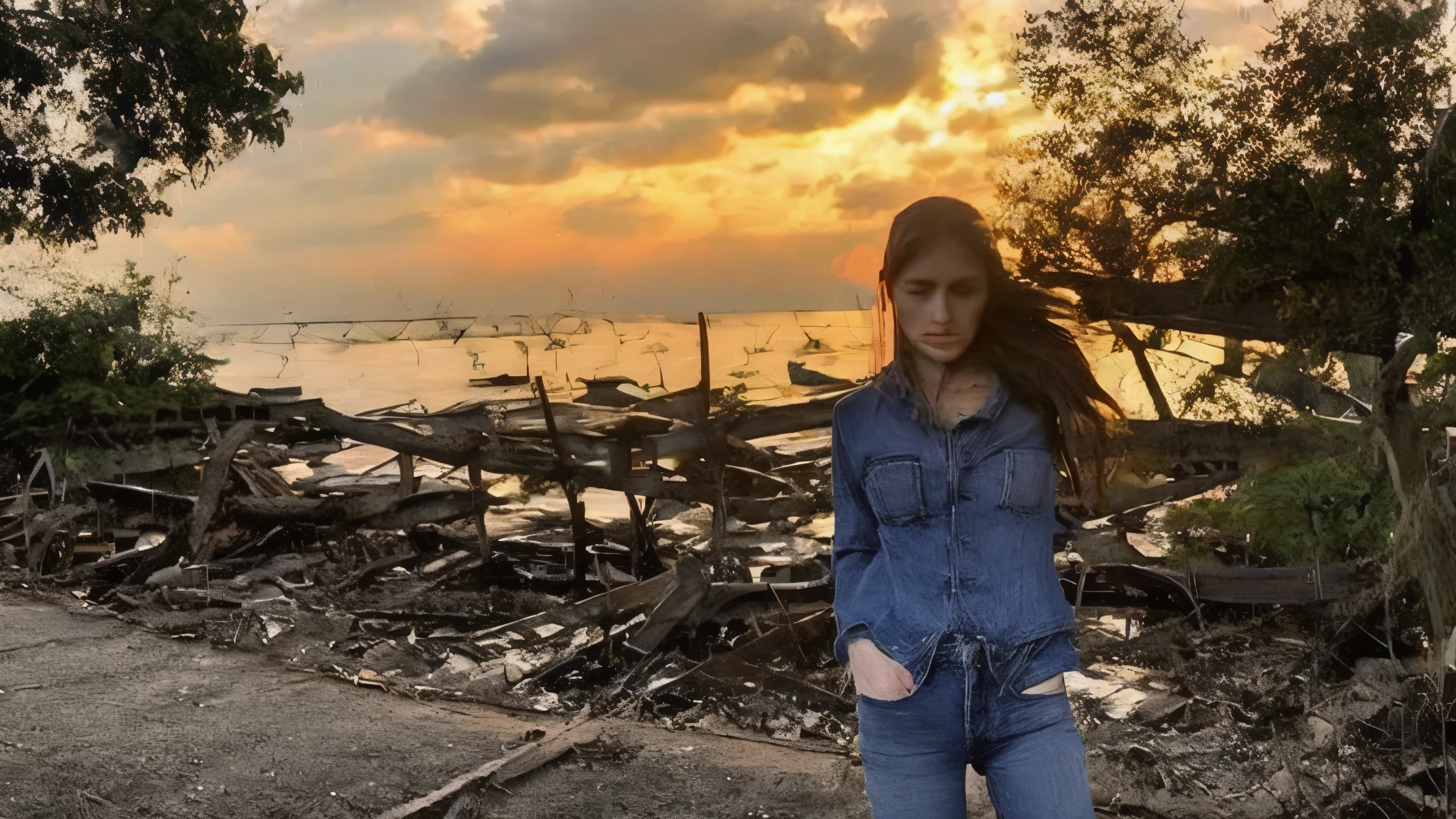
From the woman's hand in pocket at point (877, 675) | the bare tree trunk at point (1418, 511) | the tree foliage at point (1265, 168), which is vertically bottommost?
the bare tree trunk at point (1418, 511)

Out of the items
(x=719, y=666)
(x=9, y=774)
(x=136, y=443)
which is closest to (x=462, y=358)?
(x=136, y=443)

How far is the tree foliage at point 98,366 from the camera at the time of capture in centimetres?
1108

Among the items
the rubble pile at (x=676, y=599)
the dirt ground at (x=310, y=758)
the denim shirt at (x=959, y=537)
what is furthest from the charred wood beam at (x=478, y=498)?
the denim shirt at (x=959, y=537)

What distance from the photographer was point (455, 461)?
8984 mm

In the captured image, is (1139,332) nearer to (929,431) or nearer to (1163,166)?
(1163,166)

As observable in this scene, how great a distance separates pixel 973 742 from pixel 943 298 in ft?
2.61

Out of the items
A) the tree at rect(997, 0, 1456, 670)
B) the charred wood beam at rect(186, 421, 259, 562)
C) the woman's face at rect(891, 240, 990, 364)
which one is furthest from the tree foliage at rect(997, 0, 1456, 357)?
the charred wood beam at rect(186, 421, 259, 562)

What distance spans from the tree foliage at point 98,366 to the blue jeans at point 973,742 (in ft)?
37.9

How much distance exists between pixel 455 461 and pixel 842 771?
5.24 meters

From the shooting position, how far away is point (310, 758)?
516cm

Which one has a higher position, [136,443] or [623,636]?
[136,443]

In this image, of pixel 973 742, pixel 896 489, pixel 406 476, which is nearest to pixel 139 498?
pixel 406 476

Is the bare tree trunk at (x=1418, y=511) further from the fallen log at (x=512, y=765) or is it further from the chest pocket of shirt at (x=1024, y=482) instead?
the chest pocket of shirt at (x=1024, y=482)

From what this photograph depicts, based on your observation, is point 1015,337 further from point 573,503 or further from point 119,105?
point 119,105
